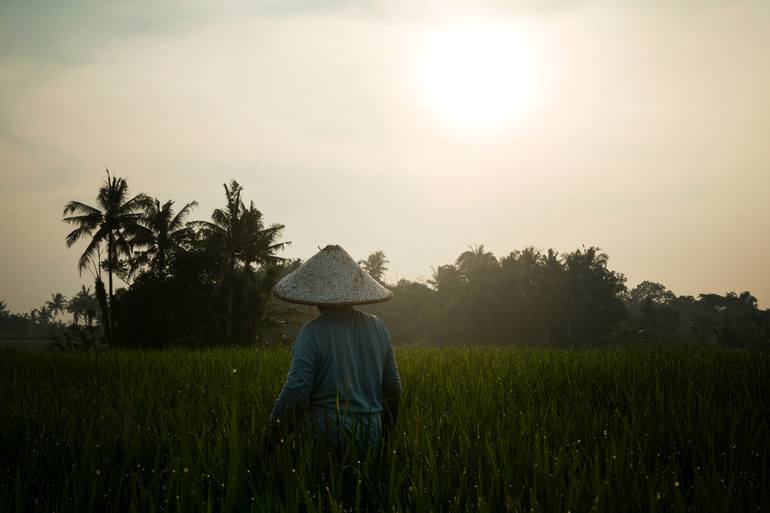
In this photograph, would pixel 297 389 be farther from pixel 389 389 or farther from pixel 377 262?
pixel 377 262

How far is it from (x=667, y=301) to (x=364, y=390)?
337ft

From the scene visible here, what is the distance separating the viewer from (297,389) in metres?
2.85

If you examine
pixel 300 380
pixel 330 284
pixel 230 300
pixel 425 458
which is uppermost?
pixel 230 300

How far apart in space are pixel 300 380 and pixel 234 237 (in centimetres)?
2760

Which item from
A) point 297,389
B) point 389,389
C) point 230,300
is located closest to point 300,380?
point 297,389

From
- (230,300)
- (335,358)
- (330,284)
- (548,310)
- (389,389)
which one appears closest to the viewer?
(335,358)

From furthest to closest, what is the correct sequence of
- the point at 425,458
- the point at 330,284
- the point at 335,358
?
the point at 330,284 < the point at 335,358 < the point at 425,458

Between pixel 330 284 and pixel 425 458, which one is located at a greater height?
pixel 330 284

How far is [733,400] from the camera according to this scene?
204 inches

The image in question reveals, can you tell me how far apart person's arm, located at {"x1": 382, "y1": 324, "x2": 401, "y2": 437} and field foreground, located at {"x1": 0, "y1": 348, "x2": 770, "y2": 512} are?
144 mm

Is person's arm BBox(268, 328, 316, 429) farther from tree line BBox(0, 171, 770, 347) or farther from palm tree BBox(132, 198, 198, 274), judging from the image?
palm tree BBox(132, 198, 198, 274)

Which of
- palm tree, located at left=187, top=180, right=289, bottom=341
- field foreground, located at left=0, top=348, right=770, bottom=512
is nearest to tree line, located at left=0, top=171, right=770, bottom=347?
palm tree, located at left=187, top=180, right=289, bottom=341

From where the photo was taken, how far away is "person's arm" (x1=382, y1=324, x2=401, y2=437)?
3.32m

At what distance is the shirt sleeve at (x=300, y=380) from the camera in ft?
9.33
